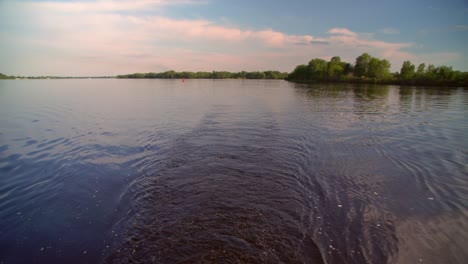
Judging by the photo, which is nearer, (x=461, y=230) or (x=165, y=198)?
(x=461, y=230)

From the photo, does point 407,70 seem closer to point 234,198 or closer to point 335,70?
point 335,70

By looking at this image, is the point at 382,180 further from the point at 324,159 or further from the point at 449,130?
the point at 449,130

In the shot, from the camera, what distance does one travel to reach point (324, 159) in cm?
1100

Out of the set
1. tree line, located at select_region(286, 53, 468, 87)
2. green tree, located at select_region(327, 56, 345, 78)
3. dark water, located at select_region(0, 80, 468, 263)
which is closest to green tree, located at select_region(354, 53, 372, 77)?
tree line, located at select_region(286, 53, 468, 87)

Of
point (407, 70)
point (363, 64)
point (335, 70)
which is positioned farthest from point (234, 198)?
point (335, 70)

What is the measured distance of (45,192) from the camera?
26.6ft

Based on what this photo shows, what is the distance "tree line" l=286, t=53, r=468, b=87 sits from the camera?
8156 centimetres

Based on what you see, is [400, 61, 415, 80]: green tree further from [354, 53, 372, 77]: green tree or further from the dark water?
the dark water

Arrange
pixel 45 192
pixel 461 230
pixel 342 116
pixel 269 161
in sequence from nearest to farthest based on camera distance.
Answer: pixel 461 230 → pixel 45 192 → pixel 269 161 → pixel 342 116

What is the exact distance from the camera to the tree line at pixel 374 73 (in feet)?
268

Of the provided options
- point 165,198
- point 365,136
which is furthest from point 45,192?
point 365,136

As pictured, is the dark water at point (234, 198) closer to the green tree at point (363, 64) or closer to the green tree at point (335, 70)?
the green tree at point (363, 64)


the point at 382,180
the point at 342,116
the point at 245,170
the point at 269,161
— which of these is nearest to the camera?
the point at 382,180

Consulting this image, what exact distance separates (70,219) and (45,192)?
2444 mm
